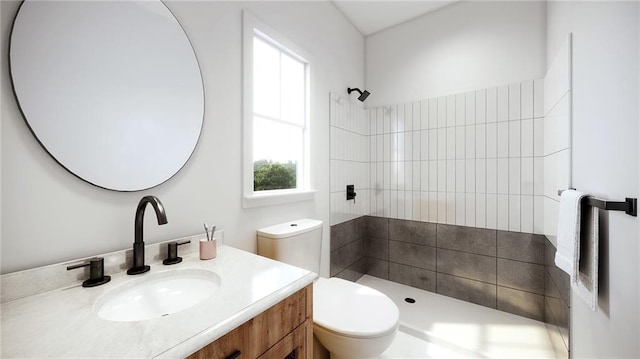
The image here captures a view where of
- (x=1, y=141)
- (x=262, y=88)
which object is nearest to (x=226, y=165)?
(x=262, y=88)

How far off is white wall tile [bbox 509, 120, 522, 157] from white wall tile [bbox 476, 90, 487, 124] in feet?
0.64

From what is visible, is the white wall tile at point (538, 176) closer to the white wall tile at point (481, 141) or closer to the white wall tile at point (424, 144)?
the white wall tile at point (481, 141)

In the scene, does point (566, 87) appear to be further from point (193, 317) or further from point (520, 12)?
point (193, 317)

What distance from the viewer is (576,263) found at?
962 millimetres

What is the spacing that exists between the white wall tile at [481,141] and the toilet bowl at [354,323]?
149 cm

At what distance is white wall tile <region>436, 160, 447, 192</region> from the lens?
2.22 meters

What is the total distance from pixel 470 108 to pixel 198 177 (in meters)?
2.17

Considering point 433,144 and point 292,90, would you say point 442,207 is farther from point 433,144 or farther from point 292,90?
point 292,90

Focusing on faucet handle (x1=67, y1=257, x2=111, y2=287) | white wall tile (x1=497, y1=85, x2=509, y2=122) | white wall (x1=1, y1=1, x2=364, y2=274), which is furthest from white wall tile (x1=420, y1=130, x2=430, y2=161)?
faucet handle (x1=67, y1=257, x2=111, y2=287)

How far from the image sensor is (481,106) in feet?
6.80

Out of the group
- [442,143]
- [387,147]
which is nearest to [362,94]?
[387,147]

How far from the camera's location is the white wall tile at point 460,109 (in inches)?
84.4

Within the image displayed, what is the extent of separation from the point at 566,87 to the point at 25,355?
7.52 feet

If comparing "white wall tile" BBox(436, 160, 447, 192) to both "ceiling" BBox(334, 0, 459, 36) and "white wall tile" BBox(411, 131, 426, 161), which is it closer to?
"white wall tile" BBox(411, 131, 426, 161)
